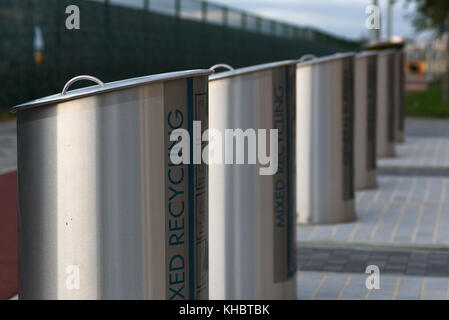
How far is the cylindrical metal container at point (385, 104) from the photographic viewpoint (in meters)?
13.2

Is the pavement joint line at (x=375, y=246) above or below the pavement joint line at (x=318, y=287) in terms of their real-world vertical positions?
above

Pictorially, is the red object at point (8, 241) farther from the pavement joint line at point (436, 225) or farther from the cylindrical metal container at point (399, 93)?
the cylindrical metal container at point (399, 93)

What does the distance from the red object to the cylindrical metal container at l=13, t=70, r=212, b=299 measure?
2682 millimetres

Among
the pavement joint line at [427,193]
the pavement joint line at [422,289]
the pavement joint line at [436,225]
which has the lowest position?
the pavement joint line at [422,289]

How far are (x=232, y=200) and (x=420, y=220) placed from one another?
13.2 ft

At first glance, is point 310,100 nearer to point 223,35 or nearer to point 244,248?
point 244,248

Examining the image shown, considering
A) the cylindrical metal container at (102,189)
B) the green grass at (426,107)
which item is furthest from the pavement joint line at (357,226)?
the green grass at (426,107)

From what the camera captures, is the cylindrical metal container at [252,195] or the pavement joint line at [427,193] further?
the pavement joint line at [427,193]

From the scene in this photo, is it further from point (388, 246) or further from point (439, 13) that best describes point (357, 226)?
point (439, 13)

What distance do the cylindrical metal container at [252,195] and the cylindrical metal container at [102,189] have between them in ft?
5.11

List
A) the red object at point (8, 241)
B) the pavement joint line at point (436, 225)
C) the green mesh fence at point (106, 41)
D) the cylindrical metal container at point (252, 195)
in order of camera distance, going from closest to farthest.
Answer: the cylindrical metal container at point (252, 195) < the red object at point (8, 241) < the pavement joint line at point (436, 225) < the green mesh fence at point (106, 41)

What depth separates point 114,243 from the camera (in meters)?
3.00

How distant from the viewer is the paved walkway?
5738 millimetres
